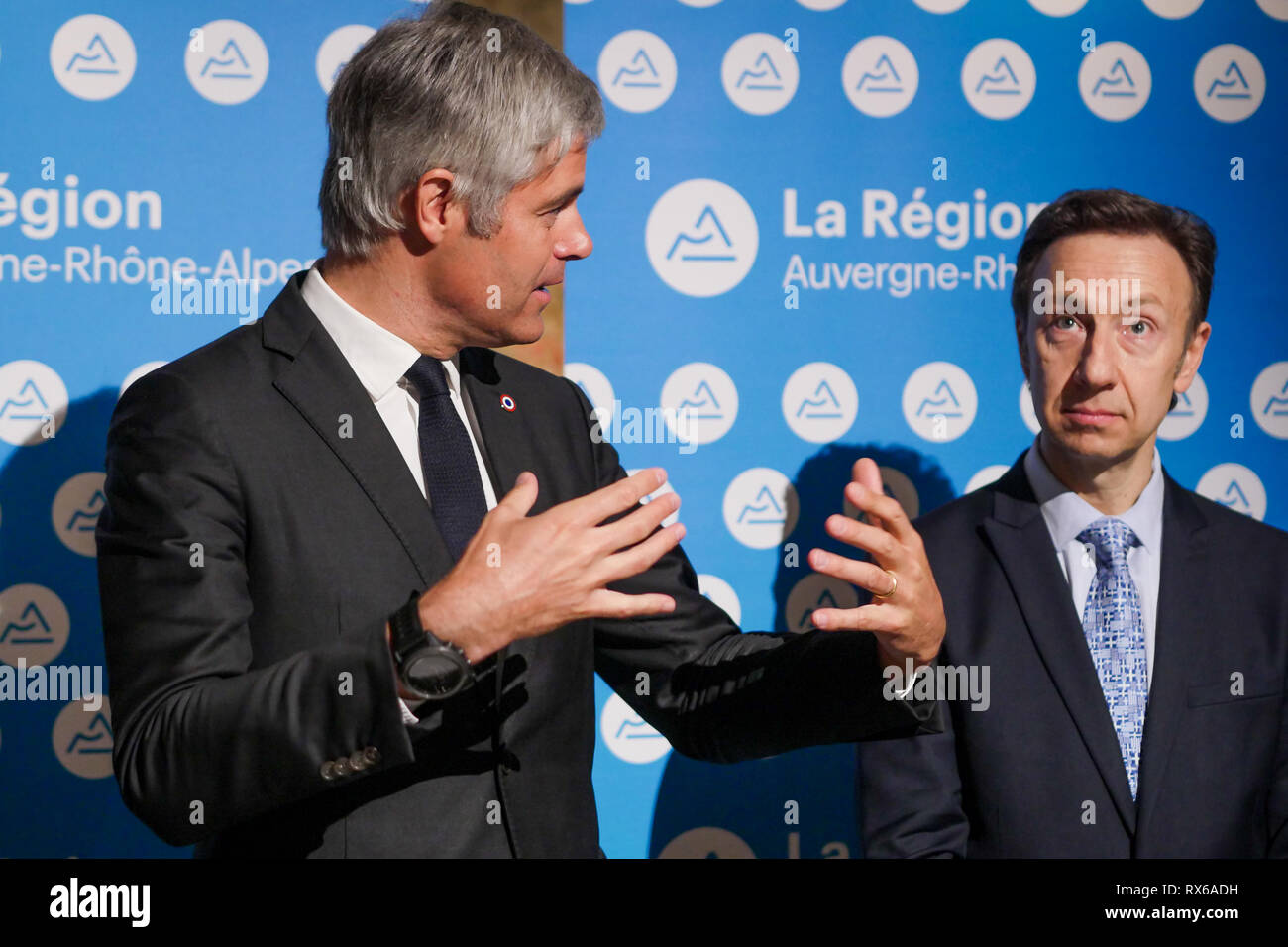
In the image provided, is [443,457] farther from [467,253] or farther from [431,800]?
[431,800]

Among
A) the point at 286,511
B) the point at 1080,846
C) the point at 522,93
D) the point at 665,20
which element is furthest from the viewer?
the point at 665,20

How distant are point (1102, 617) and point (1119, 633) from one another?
4cm

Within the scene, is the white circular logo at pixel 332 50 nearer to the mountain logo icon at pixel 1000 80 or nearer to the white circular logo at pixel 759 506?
the white circular logo at pixel 759 506

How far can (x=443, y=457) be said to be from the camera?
1.49 m

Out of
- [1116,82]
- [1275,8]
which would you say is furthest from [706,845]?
[1275,8]

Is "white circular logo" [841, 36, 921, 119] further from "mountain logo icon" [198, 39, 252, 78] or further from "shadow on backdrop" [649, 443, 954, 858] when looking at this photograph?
"mountain logo icon" [198, 39, 252, 78]

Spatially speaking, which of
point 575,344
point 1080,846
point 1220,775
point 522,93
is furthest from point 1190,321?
point 522,93

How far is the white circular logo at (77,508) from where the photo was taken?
83.3 inches

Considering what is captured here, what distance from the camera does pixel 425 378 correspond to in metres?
1.53

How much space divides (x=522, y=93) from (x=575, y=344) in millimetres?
801

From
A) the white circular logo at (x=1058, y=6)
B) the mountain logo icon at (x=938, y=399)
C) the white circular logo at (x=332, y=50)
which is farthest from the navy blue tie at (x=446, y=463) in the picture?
the white circular logo at (x=1058, y=6)

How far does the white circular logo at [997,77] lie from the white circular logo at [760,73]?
36 centimetres

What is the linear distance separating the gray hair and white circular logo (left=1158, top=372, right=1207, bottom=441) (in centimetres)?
150

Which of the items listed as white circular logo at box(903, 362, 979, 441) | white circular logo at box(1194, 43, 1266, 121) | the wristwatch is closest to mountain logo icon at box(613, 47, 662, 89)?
white circular logo at box(903, 362, 979, 441)
